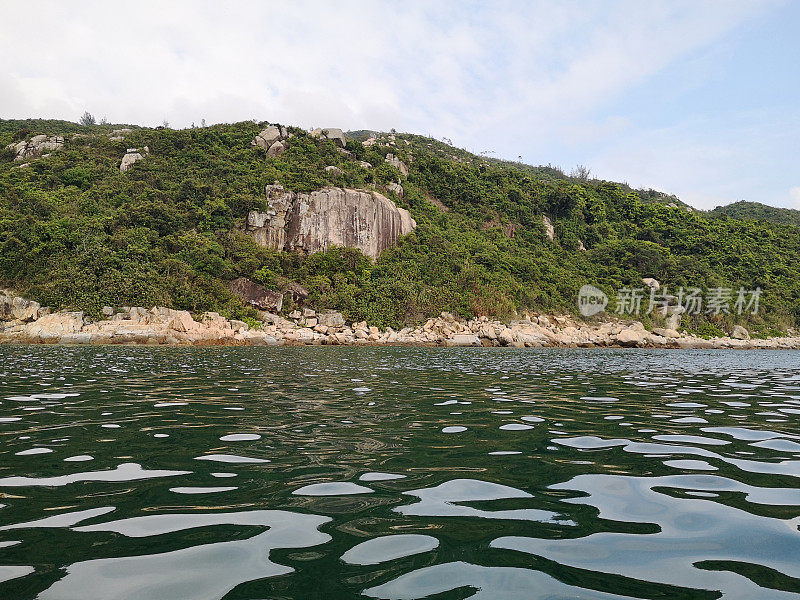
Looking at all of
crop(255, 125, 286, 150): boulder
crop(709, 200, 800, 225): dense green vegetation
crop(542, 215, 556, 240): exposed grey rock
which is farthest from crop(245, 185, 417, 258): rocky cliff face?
crop(709, 200, 800, 225): dense green vegetation

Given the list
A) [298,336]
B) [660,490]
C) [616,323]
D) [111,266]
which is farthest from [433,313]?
[660,490]

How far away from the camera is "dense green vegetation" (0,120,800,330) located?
131ft

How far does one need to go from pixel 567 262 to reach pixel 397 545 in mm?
70500

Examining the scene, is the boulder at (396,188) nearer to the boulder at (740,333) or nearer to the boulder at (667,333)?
the boulder at (667,333)

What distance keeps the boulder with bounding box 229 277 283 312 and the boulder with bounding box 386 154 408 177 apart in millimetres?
37996

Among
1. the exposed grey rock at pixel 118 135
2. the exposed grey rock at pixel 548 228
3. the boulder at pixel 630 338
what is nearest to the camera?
the boulder at pixel 630 338

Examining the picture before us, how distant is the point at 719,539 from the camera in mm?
2639

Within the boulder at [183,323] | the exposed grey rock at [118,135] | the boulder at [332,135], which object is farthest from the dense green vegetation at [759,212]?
the exposed grey rock at [118,135]

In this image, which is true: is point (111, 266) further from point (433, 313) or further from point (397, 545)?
point (397, 545)

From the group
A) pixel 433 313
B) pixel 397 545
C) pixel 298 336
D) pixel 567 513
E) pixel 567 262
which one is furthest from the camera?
pixel 567 262

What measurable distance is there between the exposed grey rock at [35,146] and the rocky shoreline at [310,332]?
35331 millimetres

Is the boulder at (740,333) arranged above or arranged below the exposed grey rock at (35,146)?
below

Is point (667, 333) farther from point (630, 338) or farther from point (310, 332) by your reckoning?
point (310, 332)

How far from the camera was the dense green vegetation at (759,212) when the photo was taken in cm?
9788
